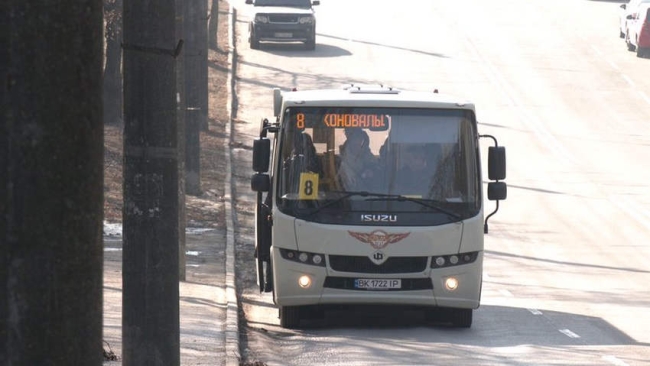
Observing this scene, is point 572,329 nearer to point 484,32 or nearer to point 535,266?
point 535,266

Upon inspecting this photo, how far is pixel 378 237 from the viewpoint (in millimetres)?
13039

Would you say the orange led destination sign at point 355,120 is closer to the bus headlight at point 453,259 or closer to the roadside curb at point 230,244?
the bus headlight at point 453,259

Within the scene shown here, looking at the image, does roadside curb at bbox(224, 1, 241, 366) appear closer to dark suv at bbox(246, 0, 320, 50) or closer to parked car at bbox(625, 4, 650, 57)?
dark suv at bbox(246, 0, 320, 50)

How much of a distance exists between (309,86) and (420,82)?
3.79 m

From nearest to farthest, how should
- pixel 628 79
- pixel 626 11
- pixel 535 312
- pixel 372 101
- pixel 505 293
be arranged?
pixel 372 101 → pixel 535 312 → pixel 505 293 → pixel 628 79 → pixel 626 11

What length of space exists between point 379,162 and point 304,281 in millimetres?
1458

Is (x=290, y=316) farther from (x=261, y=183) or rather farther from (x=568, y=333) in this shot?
(x=568, y=333)

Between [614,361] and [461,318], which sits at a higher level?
[614,361]

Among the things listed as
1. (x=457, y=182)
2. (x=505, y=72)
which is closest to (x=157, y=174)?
(x=457, y=182)

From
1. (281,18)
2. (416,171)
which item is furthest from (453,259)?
(281,18)

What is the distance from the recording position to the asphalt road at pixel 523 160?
509 inches

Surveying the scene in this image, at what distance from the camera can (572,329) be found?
45.5 ft

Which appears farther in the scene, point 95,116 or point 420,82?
point 420,82

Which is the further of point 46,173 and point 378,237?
point 378,237
